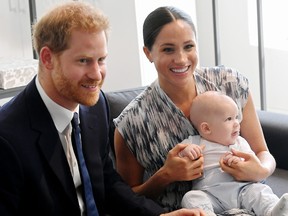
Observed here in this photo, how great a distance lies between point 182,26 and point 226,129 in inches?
15.3

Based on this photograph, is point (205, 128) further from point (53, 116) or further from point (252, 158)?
point (53, 116)

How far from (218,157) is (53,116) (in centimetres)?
60

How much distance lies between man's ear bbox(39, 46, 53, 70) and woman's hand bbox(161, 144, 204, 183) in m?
0.52

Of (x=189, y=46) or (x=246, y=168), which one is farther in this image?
(x=189, y=46)

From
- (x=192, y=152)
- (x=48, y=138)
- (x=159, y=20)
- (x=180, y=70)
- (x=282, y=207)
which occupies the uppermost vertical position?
(x=159, y=20)

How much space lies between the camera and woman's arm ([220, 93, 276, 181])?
1529 mm

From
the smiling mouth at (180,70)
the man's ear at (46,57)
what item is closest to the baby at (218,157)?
the smiling mouth at (180,70)

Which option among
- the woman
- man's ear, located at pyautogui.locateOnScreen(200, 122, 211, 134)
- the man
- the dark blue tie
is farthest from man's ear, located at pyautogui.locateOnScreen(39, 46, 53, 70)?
man's ear, located at pyautogui.locateOnScreen(200, 122, 211, 134)

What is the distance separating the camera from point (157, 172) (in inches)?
63.1

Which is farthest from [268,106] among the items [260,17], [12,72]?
[12,72]

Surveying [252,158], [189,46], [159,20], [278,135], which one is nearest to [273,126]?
[278,135]

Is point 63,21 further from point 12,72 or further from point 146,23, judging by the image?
point 12,72

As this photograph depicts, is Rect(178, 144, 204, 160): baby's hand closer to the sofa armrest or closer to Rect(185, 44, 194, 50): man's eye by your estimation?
Rect(185, 44, 194, 50): man's eye

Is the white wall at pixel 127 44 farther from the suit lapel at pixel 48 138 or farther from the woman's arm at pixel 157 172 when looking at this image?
the suit lapel at pixel 48 138
